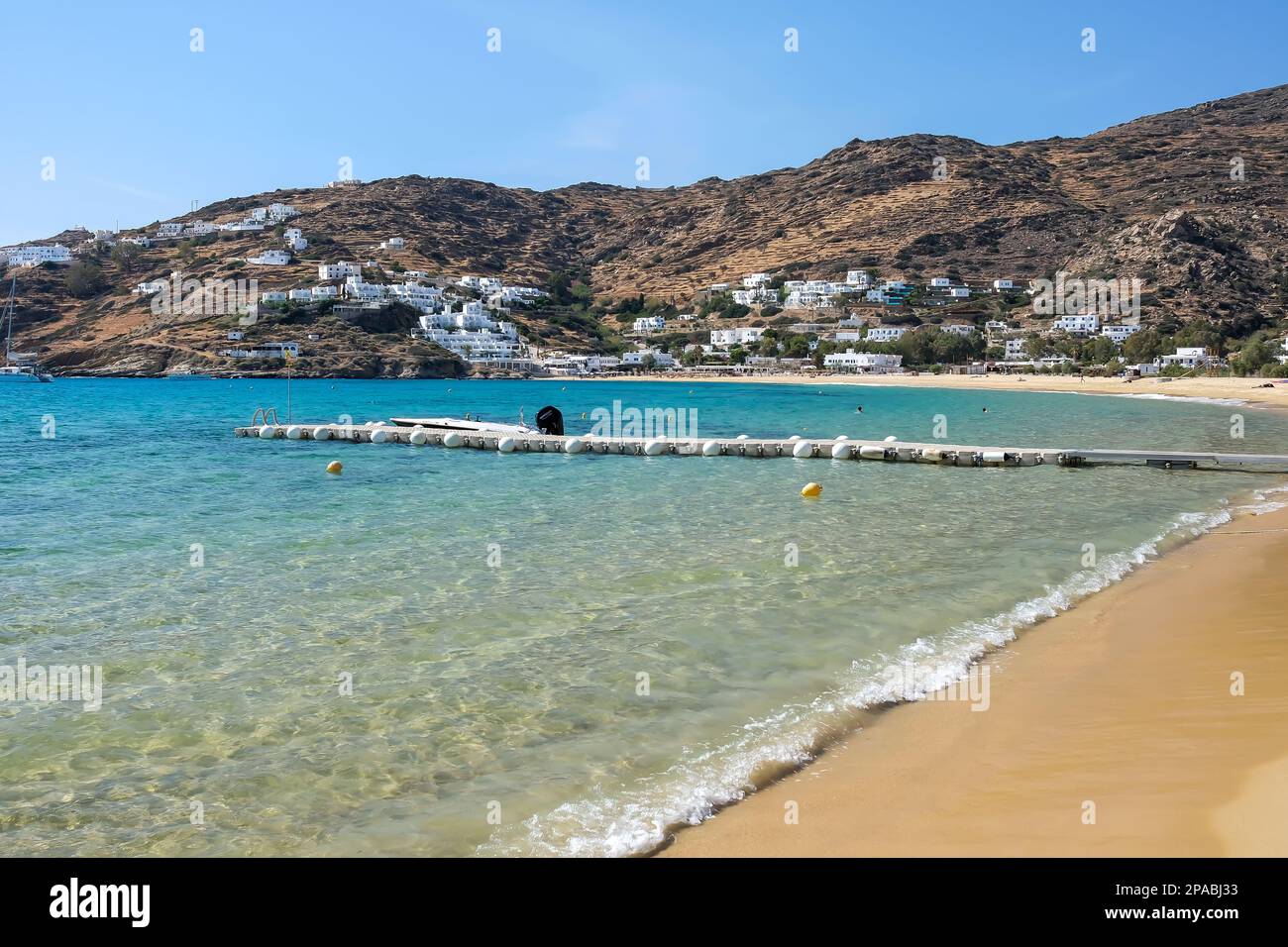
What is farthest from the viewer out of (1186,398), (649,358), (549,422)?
(649,358)

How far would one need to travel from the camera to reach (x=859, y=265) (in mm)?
184000

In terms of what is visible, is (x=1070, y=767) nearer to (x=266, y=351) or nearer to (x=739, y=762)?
(x=739, y=762)

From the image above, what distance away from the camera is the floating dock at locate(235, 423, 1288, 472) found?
28750 millimetres

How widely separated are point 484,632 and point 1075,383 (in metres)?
99.6

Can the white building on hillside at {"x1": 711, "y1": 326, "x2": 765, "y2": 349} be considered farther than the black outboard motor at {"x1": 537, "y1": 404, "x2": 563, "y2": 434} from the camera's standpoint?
Yes

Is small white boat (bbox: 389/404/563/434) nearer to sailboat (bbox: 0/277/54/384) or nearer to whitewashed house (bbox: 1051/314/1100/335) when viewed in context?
sailboat (bbox: 0/277/54/384)

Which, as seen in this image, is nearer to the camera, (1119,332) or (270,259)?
(1119,332)

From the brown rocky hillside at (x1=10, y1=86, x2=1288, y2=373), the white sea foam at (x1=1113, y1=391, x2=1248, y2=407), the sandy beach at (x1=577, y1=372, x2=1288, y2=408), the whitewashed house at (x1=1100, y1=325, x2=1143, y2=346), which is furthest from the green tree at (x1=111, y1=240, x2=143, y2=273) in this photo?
the white sea foam at (x1=1113, y1=391, x2=1248, y2=407)

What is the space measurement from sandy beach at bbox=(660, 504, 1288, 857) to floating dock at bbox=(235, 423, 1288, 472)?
20.8m

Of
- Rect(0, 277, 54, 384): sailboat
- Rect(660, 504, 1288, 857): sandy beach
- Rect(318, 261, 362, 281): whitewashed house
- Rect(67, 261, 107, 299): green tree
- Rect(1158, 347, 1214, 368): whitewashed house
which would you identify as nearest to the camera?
Rect(660, 504, 1288, 857): sandy beach

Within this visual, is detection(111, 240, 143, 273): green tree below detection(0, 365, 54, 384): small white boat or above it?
above

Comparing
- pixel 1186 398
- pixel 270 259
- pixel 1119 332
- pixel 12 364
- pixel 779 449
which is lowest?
pixel 779 449

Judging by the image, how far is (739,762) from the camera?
22.0ft

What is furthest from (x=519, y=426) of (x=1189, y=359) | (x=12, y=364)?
(x=12, y=364)
